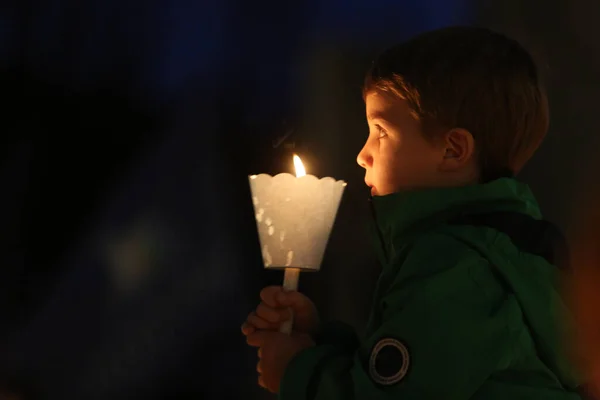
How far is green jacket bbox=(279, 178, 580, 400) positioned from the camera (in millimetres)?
613

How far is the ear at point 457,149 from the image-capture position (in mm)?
757

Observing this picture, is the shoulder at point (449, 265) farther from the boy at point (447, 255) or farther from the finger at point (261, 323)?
the finger at point (261, 323)

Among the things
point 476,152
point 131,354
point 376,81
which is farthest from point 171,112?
point 476,152

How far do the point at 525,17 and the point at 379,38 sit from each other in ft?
0.86

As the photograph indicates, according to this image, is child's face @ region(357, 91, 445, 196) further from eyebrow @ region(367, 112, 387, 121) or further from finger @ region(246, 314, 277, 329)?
finger @ region(246, 314, 277, 329)

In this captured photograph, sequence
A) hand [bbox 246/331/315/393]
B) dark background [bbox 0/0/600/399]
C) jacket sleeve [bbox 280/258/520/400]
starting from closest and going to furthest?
jacket sleeve [bbox 280/258/520/400] → hand [bbox 246/331/315/393] → dark background [bbox 0/0/600/399]

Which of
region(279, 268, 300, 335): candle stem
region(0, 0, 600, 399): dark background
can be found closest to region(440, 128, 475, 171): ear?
region(279, 268, 300, 335): candle stem

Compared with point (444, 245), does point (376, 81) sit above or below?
above

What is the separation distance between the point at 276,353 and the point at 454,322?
0.69ft

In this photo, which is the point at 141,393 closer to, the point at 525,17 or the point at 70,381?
the point at 70,381

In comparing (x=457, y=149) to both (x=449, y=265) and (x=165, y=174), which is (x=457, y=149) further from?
(x=165, y=174)

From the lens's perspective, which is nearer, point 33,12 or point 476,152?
point 476,152

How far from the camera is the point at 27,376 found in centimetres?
119

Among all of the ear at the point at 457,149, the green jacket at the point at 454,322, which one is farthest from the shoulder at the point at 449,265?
the ear at the point at 457,149
